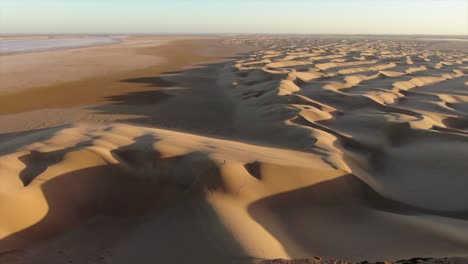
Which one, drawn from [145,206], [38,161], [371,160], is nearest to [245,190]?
[145,206]

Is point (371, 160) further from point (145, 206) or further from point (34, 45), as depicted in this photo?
point (34, 45)

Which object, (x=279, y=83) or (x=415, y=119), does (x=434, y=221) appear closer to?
(x=415, y=119)

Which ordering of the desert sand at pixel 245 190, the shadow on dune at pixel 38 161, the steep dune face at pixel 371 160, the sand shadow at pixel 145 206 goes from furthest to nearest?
the shadow on dune at pixel 38 161, the steep dune face at pixel 371 160, the desert sand at pixel 245 190, the sand shadow at pixel 145 206

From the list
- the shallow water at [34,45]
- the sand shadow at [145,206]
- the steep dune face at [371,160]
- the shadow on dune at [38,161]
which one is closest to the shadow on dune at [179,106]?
the steep dune face at [371,160]

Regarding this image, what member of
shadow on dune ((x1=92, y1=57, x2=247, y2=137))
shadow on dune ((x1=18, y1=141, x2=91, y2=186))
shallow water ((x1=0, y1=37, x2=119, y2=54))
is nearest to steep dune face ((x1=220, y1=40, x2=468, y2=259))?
shadow on dune ((x1=92, y1=57, x2=247, y2=137))

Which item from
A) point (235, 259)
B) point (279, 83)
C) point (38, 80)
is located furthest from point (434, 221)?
point (38, 80)

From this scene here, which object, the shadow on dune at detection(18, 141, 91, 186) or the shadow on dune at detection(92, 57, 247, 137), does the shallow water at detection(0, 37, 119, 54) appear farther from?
the shadow on dune at detection(18, 141, 91, 186)

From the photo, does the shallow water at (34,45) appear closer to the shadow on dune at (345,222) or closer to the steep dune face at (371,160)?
the steep dune face at (371,160)

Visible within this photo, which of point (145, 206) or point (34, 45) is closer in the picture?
point (145, 206)
